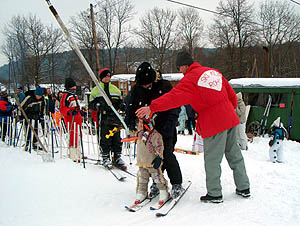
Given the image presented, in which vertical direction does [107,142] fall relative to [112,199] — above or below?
above

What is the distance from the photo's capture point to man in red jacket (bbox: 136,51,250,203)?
280 cm

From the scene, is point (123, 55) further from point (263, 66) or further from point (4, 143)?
point (4, 143)

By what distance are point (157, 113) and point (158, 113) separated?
0.05ft

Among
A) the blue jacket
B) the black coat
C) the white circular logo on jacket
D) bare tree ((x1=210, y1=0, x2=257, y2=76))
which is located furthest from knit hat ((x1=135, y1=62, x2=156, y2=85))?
bare tree ((x1=210, y1=0, x2=257, y2=76))

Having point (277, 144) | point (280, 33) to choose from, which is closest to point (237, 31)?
point (280, 33)

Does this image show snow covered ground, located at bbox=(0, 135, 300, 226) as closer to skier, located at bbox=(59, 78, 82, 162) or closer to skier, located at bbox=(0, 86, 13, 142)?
skier, located at bbox=(59, 78, 82, 162)

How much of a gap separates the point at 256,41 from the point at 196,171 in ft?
112

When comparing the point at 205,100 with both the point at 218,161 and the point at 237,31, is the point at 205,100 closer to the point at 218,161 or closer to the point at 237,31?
the point at 218,161

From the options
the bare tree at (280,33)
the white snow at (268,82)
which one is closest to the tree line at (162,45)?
the bare tree at (280,33)

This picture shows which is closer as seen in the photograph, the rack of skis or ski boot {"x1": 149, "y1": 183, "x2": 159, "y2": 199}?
ski boot {"x1": 149, "y1": 183, "x2": 159, "y2": 199}

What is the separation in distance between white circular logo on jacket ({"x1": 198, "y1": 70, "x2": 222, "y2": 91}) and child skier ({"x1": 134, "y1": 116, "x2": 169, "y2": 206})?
2.79ft

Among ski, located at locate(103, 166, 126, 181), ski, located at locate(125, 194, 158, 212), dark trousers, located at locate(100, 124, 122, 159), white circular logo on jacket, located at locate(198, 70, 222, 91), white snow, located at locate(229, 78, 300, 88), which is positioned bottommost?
ski, located at locate(103, 166, 126, 181)

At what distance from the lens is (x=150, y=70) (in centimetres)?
310

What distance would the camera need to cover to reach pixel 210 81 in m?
2.85
